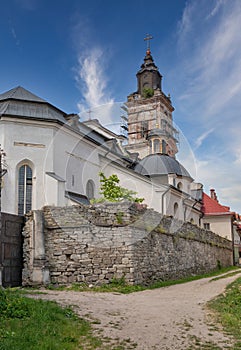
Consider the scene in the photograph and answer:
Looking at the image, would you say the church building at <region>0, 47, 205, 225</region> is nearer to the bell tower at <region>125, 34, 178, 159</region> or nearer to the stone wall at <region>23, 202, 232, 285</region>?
the stone wall at <region>23, 202, 232, 285</region>

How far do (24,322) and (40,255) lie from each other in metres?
7.31

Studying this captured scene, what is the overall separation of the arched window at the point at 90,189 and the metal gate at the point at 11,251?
12.4 m

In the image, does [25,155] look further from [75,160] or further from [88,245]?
[88,245]

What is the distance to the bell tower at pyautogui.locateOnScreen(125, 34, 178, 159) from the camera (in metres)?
57.8

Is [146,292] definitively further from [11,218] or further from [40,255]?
[11,218]

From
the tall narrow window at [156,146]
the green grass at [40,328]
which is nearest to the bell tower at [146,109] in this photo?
the tall narrow window at [156,146]

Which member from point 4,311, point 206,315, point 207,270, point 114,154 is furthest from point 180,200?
point 4,311

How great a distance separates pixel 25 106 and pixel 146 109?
36862 mm

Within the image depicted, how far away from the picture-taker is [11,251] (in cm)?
1462

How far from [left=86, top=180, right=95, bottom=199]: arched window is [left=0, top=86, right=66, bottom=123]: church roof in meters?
A: 4.84

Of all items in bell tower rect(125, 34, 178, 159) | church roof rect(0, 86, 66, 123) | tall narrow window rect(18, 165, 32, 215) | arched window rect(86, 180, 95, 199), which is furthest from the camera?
bell tower rect(125, 34, 178, 159)

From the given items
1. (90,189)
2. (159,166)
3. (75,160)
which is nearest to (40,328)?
(75,160)

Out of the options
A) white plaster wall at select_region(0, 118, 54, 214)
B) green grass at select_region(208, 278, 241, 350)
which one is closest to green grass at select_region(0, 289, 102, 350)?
green grass at select_region(208, 278, 241, 350)

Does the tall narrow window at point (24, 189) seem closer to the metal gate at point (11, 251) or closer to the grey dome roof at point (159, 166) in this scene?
the metal gate at point (11, 251)
